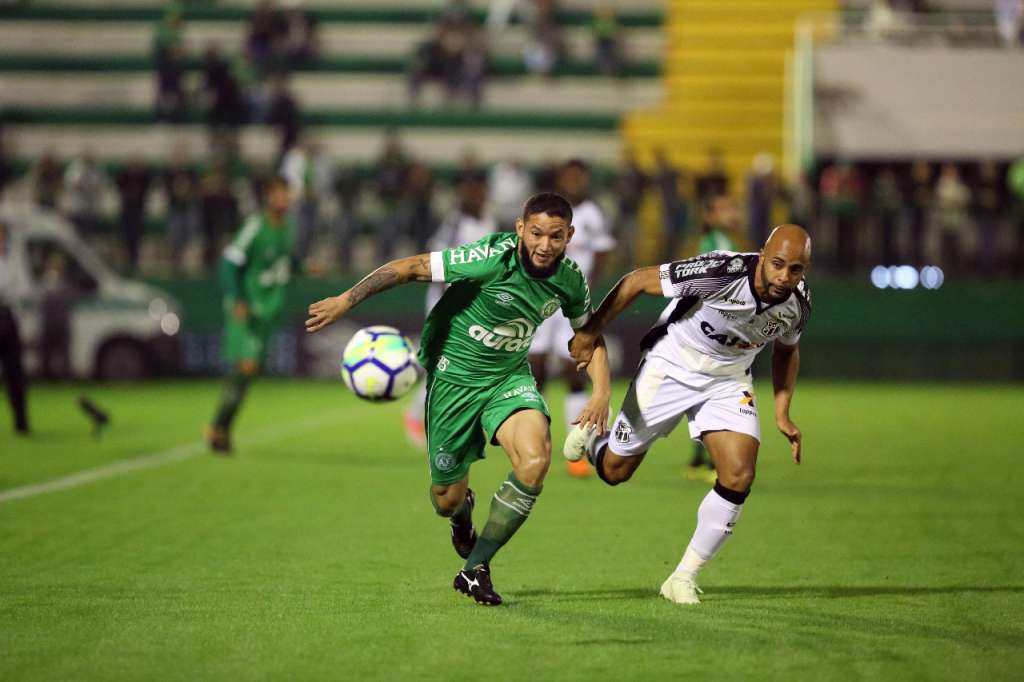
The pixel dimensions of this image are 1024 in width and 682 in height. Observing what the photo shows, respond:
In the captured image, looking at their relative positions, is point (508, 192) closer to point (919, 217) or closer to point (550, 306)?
point (919, 217)

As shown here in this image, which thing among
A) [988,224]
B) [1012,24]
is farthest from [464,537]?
[1012,24]

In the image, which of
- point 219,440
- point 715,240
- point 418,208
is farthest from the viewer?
point 418,208

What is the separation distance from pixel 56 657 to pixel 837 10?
28.3 meters

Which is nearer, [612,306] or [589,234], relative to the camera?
[612,306]

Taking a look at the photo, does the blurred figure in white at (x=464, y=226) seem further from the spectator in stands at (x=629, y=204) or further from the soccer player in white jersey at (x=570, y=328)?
the spectator in stands at (x=629, y=204)

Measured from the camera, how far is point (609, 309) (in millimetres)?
7262

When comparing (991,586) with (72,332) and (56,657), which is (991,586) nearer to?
(56,657)

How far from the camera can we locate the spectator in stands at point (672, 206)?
24.0m

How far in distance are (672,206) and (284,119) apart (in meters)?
8.23

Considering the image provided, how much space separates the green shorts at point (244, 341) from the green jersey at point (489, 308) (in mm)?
6062

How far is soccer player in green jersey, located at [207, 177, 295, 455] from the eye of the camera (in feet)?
44.0

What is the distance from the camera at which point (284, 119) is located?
28531 mm

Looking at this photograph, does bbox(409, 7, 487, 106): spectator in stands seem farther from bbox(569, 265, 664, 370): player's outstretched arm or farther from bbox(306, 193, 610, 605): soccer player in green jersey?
bbox(569, 265, 664, 370): player's outstretched arm

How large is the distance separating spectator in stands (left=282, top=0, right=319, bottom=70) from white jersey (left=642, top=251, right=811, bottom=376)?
24.2 metres
